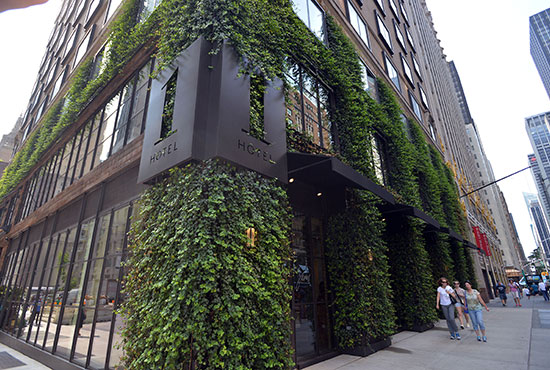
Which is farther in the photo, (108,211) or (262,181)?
Answer: (108,211)

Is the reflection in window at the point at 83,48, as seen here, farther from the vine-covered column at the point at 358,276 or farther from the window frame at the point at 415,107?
the window frame at the point at 415,107

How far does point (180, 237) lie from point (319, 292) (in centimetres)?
515

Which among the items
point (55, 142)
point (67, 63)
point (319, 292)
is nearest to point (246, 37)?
point (319, 292)

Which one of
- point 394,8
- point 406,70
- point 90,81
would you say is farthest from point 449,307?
point 394,8

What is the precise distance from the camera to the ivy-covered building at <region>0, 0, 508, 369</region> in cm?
489

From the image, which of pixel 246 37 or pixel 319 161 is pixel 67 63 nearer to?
pixel 246 37

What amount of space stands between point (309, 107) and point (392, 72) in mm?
12470

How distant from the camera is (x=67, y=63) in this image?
2028 cm

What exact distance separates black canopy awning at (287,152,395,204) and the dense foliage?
1363 millimetres

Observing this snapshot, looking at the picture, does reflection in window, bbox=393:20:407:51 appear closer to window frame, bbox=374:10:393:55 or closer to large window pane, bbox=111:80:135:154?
window frame, bbox=374:10:393:55

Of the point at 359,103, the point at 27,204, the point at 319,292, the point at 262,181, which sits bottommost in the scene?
the point at 319,292

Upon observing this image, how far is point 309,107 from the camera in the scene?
9938 millimetres

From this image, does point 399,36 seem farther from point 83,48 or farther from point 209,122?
point 209,122

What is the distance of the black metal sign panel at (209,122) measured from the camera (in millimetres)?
5473
